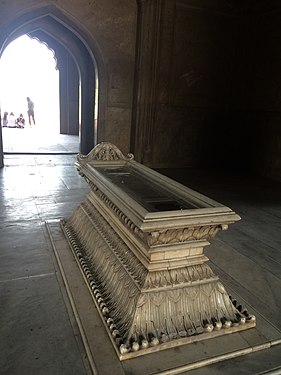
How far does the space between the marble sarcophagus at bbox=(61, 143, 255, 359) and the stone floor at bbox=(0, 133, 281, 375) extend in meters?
0.12

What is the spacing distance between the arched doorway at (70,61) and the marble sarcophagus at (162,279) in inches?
172

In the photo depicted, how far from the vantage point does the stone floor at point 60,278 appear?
1.44 metres

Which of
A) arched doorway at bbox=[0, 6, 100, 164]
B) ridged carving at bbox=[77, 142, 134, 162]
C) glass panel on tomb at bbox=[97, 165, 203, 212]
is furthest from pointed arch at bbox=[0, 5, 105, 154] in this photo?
glass panel on tomb at bbox=[97, 165, 203, 212]

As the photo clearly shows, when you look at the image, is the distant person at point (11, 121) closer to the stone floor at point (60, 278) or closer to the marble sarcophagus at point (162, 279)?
the stone floor at point (60, 278)

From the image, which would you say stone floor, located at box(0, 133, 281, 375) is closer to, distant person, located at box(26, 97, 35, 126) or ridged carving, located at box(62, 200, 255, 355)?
ridged carving, located at box(62, 200, 255, 355)

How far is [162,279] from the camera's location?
163 centimetres

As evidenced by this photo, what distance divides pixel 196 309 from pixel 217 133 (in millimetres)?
5468

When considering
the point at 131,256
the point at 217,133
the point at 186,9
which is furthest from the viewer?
the point at 217,133

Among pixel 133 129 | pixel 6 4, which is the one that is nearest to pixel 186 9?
pixel 133 129

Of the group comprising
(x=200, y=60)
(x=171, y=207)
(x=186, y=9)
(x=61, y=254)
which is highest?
(x=186, y=9)

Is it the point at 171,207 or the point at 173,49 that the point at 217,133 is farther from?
the point at 171,207

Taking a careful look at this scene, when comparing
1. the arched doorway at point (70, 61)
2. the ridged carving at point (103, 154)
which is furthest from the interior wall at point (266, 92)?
the ridged carving at point (103, 154)

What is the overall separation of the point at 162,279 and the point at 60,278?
2.77 ft

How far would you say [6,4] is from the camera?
489cm
